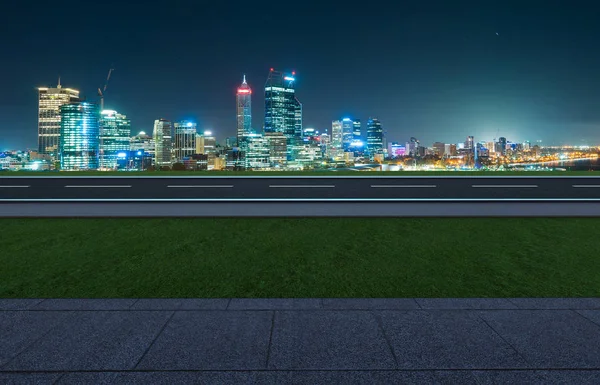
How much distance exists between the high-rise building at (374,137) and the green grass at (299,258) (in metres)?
164

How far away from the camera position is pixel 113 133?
134m

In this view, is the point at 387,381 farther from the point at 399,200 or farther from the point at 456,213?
the point at 399,200

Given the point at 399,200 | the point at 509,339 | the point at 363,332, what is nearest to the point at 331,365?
the point at 363,332

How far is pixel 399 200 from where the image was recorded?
43.4 ft

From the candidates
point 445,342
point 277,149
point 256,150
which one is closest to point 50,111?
point 256,150

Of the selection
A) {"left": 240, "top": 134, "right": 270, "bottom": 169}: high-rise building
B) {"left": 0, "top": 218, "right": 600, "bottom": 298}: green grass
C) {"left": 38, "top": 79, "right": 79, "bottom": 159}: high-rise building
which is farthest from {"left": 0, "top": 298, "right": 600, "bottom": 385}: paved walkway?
{"left": 38, "top": 79, "right": 79, "bottom": 159}: high-rise building

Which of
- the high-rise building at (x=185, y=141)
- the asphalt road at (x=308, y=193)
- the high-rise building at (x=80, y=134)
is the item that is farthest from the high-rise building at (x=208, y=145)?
the asphalt road at (x=308, y=193)

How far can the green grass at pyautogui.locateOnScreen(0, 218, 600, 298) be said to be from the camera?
6.00m

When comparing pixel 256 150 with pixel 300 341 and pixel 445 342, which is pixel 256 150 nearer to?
pixel 300 341

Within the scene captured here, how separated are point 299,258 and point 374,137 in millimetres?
179616

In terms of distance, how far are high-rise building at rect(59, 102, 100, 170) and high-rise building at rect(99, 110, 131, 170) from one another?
19721 millimetres

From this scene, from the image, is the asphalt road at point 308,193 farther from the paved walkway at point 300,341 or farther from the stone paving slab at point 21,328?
the stone paving slab at point 21,328

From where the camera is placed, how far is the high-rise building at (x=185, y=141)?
460ft

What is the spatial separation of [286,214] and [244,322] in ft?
21.1
